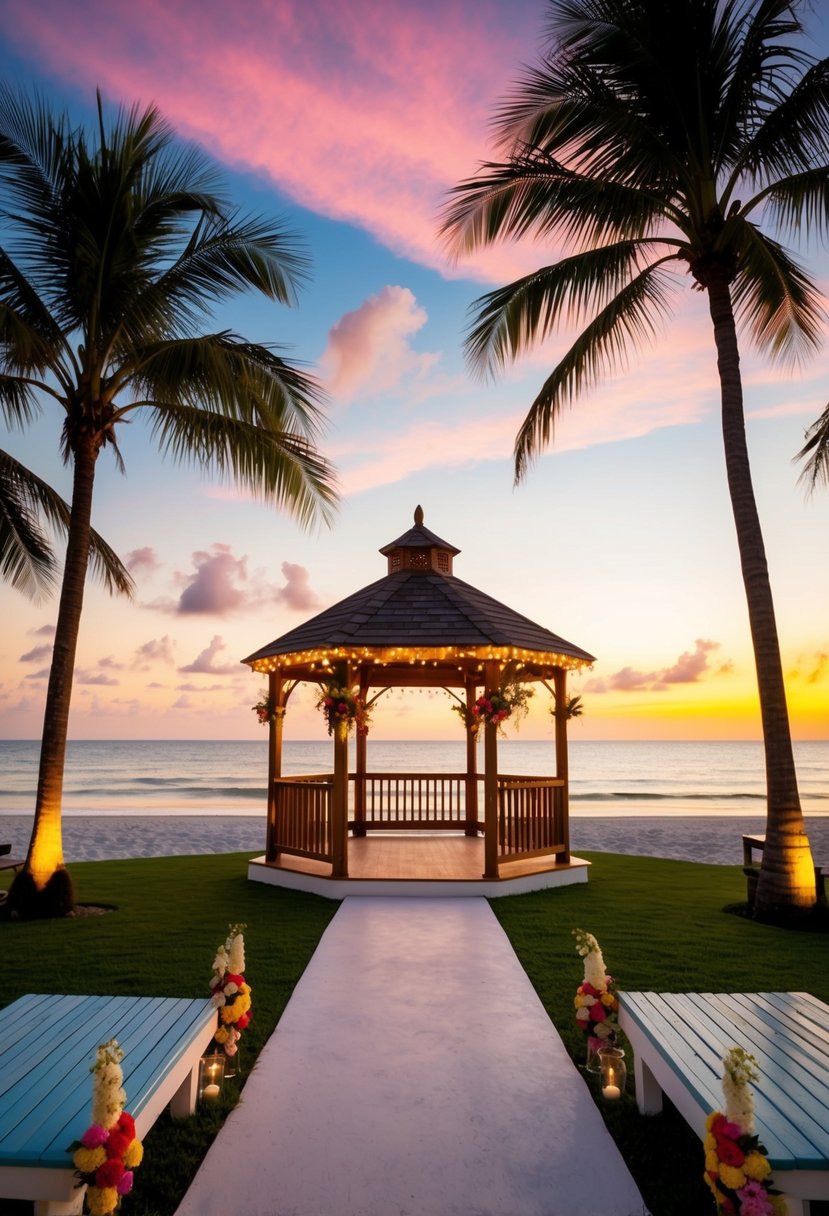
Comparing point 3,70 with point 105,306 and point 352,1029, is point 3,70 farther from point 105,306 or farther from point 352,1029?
point 352,1029

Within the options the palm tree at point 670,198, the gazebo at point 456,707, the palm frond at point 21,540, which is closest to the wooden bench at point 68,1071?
the gazebo at point 456,707

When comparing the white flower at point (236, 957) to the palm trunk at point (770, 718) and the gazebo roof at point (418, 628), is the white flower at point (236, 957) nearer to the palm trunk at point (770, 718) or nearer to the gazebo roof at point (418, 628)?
the gazebo roof at point (418, 628)

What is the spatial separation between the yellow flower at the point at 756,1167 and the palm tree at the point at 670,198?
6.39 metres

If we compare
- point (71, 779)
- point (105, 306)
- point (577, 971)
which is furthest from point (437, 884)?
point (71, 779)

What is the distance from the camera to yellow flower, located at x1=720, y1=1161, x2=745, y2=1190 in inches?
91.9

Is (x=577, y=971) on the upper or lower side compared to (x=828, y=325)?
lower

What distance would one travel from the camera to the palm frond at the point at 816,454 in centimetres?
941

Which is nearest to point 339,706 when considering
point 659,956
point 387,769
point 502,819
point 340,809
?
point 340,809

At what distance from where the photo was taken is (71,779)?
47.6m

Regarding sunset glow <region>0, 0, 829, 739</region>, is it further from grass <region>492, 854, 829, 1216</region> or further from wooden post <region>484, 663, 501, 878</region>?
grass <region>492, 854, 829, 1216</region>

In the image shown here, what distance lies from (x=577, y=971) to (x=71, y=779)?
48.7 m

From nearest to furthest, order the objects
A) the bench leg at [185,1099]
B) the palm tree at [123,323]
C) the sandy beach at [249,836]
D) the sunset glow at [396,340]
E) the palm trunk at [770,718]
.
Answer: the bench leg at [185,1099] → the palm trunk at [770,718] → the sunset glow at [396,340] → the palm tree at [123,323] → the sandy beach at [249,836]

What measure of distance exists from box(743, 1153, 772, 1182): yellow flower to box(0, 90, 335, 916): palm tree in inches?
310

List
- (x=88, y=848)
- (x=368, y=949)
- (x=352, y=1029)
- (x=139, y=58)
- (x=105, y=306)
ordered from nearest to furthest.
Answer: (x=352, y=1029) → (x=368, y=949) → (x=139, y=58) → (x=105, y=306) → (x=88, y=848)
